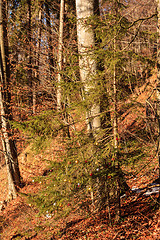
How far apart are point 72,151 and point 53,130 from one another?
535 mm

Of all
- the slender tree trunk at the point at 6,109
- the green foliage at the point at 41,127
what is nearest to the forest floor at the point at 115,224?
the green foliage at the point at 41,127

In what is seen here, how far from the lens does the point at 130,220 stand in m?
4.33

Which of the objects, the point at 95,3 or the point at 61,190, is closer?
the point at 61,190

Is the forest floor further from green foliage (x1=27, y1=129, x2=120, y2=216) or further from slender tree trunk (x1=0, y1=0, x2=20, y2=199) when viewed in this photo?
slender tree trunk (x1=0, y1=0, x2=20, y2=199)

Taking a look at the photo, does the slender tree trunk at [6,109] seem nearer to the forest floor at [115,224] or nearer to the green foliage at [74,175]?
the forest floor at [115,224]

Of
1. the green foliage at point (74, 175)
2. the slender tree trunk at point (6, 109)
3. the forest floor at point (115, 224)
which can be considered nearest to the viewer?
the green foliage at point (74, 175)

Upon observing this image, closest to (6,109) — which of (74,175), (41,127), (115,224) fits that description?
(41,127)

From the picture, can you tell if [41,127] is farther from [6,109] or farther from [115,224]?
[6,109]

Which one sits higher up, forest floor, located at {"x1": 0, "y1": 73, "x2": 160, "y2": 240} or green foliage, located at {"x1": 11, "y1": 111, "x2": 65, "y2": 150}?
green foliage, located at {"x1": 11, "y1": 111, "x2": 65, "y2": 150}

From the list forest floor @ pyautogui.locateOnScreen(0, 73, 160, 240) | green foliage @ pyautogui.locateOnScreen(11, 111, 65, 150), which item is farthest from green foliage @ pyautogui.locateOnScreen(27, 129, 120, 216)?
green foliage @ pyautogui.locateOnScreen(11, 111, 65, 150)

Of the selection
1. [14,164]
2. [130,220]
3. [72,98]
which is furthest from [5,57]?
[130,220]

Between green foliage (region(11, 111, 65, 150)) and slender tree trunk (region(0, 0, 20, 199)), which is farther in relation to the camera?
slender tree trunk (region(0, 0, 20, 199))

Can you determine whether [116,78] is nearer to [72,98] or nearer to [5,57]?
[72,98]

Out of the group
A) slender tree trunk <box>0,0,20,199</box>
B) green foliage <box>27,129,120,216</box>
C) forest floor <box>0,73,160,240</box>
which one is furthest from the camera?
slender tree trunk <box>0,0,20,199</box>
